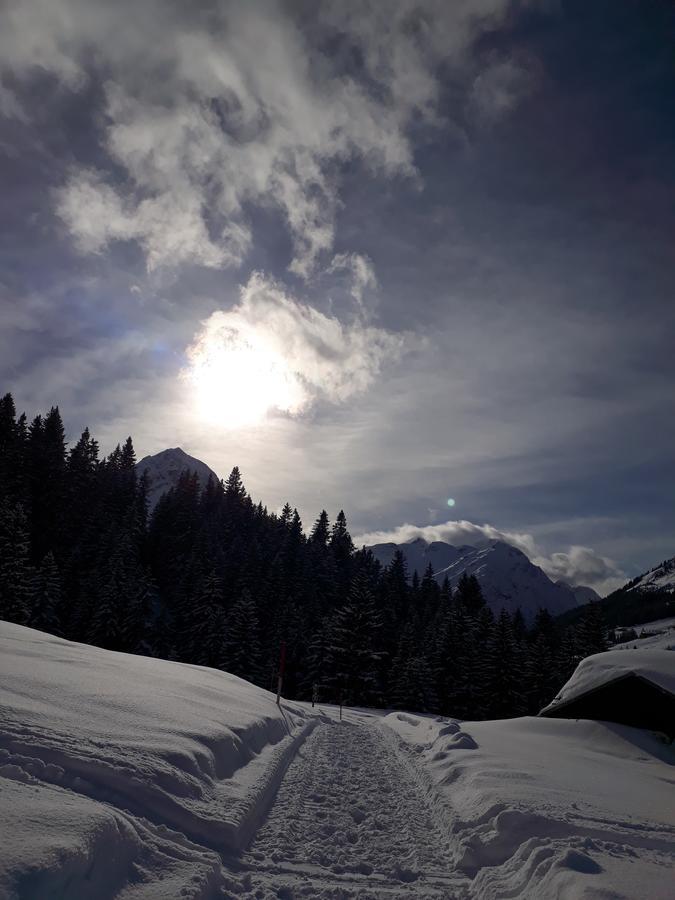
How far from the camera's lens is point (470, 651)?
56188mm

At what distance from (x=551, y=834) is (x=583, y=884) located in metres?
1.87

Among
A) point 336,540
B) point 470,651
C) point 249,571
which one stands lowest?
point 470,651

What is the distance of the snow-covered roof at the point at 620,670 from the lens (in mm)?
21289

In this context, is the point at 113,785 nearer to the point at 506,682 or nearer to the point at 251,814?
the point at 251,814

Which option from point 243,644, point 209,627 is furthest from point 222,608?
point 243,644

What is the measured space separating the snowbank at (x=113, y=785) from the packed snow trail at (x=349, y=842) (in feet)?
1.34

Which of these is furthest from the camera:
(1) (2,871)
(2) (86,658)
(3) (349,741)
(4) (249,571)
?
(4) (249,571)

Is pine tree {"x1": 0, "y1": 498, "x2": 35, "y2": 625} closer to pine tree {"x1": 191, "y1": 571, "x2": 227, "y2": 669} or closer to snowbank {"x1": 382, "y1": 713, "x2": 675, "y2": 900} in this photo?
pine tree {"x1": 191, "y1": 571, "x2": 227, "y2": 669}

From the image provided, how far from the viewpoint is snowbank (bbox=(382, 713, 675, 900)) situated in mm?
5223

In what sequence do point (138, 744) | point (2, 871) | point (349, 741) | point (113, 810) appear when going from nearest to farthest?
point (2, 871) < point (113, 810) < point (138, 744) < point (349, 741)

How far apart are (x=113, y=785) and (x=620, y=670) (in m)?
23.5

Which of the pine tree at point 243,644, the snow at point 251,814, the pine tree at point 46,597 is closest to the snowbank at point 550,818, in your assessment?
the snow at point 251,814

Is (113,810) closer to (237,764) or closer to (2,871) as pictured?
(2,871)

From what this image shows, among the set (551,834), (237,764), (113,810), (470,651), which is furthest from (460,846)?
(470,651)
